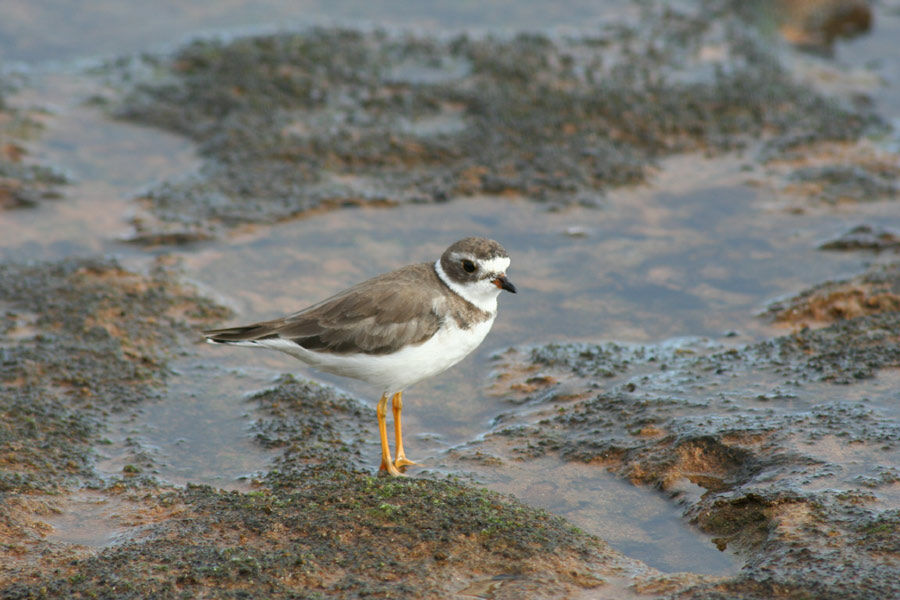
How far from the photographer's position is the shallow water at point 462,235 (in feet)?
22.1

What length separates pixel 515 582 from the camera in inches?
200

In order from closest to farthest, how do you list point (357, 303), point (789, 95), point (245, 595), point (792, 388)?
point (245, 595)
point (357, 303)
point (792, 388)
point (789, 95)

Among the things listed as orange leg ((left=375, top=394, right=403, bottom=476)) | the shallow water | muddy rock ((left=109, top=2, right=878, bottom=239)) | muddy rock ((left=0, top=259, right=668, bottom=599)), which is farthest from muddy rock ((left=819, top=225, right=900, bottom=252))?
orange leg ((left=375, top=394, right=403, bottom=476))

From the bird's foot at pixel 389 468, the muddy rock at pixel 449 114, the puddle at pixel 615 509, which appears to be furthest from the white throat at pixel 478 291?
the muddy rock at pixel 449 114

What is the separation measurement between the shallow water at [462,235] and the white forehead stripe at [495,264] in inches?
52.8

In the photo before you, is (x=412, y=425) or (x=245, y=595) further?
(x=412, y=425)

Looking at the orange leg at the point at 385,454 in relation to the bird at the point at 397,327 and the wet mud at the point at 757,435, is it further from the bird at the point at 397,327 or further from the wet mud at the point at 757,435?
the wet mud at the point at 757,435

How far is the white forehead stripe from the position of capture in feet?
22.0

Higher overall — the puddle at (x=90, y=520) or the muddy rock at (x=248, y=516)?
the muddy rock at (x=248, y=516)

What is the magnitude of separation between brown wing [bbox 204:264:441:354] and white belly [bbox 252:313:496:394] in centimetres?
5

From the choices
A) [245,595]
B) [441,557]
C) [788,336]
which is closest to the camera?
[245,595]

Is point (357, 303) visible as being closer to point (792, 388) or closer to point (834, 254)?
point (792, 388)

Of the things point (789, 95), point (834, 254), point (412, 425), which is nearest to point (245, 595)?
point (412, 425)

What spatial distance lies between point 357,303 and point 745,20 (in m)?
10.2
